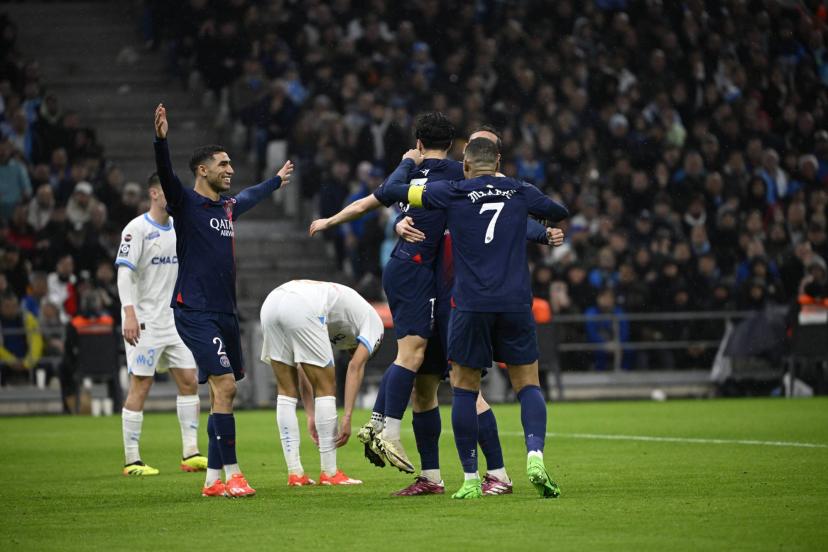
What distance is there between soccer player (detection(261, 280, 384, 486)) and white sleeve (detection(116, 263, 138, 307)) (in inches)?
89.3

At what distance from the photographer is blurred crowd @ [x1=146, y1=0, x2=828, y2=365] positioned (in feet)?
78.0

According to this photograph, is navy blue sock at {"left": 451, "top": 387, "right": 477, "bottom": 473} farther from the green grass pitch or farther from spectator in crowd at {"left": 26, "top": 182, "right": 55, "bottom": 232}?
spectator in crowd at {"left": 26, "top": 182, "right": 55, "bottom": 232}

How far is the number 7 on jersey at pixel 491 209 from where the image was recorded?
8.92m

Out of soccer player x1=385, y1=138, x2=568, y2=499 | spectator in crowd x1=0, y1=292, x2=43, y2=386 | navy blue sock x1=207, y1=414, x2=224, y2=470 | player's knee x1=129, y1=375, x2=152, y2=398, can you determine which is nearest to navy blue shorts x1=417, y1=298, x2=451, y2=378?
soccer player x1=385, y1=138, x2=568, y2=499

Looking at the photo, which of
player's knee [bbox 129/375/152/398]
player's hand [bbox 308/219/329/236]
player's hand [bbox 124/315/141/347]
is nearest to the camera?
player's hand [bbox 308/219/329/236]

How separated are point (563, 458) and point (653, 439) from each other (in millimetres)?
2290

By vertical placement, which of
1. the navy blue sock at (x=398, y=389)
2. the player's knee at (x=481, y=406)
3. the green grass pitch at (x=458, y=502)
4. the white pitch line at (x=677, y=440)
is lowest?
the white pitch line at (x=677, y=440)

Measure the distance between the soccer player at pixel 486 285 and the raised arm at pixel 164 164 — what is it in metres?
1.51

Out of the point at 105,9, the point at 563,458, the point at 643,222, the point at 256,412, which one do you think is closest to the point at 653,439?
the point at 563,458

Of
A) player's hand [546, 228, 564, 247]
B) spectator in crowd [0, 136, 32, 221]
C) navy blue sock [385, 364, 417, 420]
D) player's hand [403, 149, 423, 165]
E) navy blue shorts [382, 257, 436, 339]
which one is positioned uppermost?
spectator in crowd [0, 136, 32, 221]

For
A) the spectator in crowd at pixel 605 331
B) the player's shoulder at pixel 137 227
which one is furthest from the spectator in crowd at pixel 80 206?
the player's shoulder at pixel 137 227

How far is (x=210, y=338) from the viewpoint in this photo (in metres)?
9.75

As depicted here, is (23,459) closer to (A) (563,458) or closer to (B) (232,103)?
(A) (563,458)

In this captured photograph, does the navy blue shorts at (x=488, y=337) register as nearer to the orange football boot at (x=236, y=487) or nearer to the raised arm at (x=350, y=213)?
the raised arm at (x=350, y=213)
